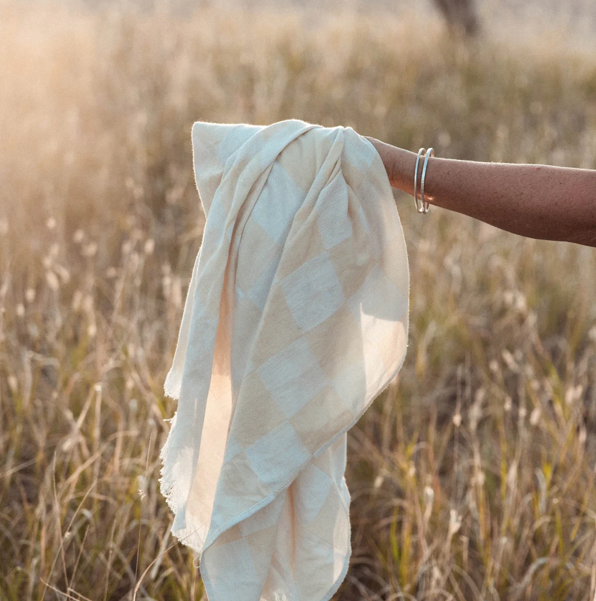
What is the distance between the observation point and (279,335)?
1.16 metres

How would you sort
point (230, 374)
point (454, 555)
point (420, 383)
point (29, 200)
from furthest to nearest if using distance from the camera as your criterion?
point (29, 200)
point (420, 383)
point (454, 555)
point (230, 374)

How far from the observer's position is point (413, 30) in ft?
21.0

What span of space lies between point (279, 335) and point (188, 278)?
6.54ft

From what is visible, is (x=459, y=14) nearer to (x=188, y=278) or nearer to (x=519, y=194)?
(x=188, y=278)

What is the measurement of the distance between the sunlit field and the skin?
1.1 inches

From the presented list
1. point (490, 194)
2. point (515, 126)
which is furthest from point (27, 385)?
point (515, 126)

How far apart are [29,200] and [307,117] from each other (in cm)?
204

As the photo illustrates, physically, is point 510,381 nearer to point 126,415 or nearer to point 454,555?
point 454,555

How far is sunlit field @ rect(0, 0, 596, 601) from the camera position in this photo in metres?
1.74

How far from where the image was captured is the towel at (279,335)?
1146 mm

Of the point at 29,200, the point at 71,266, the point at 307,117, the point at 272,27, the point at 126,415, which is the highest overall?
the point at 272,27

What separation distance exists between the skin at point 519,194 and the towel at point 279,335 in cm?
10

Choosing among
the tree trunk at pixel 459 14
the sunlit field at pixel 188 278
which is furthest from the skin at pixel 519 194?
the tree trunk at pixel 459 14

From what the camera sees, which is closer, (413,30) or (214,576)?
(214,576)
